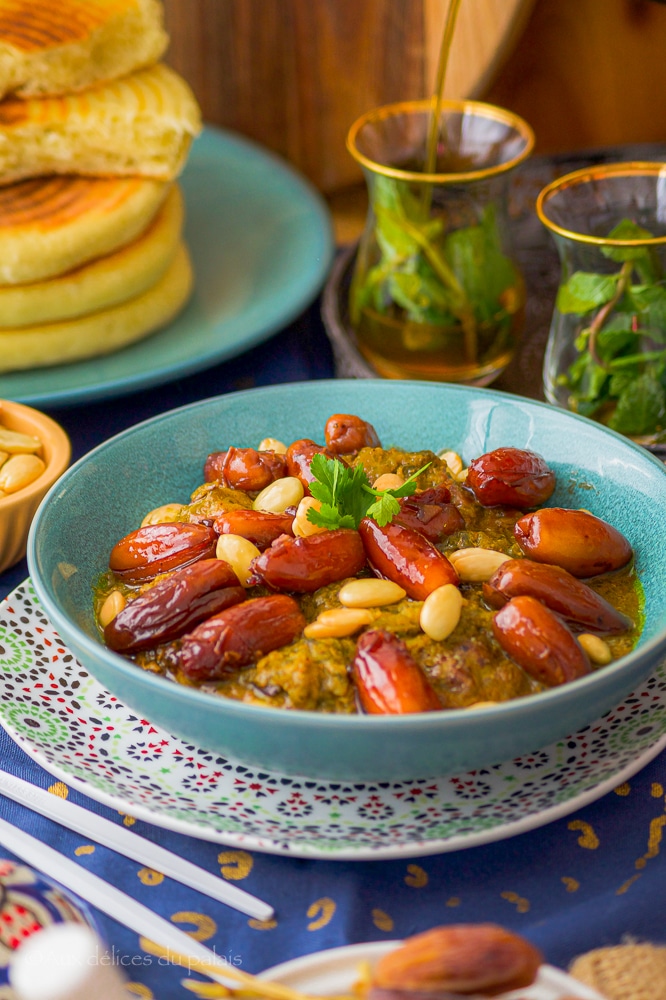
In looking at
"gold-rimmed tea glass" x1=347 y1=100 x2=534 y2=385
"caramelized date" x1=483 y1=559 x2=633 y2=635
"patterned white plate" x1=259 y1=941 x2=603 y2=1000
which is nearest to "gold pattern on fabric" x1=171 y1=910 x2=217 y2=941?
"patterned white plate" x1=259 y1=941 x2=603 y2=1000

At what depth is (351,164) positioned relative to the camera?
315 cm

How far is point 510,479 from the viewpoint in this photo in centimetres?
138

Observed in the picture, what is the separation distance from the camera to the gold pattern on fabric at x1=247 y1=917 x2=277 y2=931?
101cm

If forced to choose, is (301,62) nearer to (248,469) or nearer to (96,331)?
(96,331)

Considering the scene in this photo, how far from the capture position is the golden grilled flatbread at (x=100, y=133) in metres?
1.98

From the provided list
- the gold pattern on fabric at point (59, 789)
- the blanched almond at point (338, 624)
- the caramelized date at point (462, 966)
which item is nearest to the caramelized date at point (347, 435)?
the blanched almond at point (338, 624)

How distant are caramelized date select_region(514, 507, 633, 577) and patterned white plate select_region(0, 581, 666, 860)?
0.16 meters

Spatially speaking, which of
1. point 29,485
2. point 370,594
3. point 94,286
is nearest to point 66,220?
point 94,286

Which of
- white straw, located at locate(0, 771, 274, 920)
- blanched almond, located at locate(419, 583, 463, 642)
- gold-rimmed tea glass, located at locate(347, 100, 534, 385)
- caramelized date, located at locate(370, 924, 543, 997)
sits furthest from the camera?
gold-rimmed tea glass, located at locate(347, 100, 534, 385)

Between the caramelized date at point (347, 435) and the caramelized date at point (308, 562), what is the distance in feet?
0.92

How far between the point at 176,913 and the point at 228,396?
2.74ft

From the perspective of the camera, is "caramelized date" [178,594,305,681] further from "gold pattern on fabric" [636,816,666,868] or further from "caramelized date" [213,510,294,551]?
"gold pattern on fabric" [636,816,666,868]

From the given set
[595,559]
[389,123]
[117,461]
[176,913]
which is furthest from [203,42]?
[176,913]

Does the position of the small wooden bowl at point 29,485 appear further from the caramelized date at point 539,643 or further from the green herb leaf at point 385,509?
the caramelized date at point 539,643
